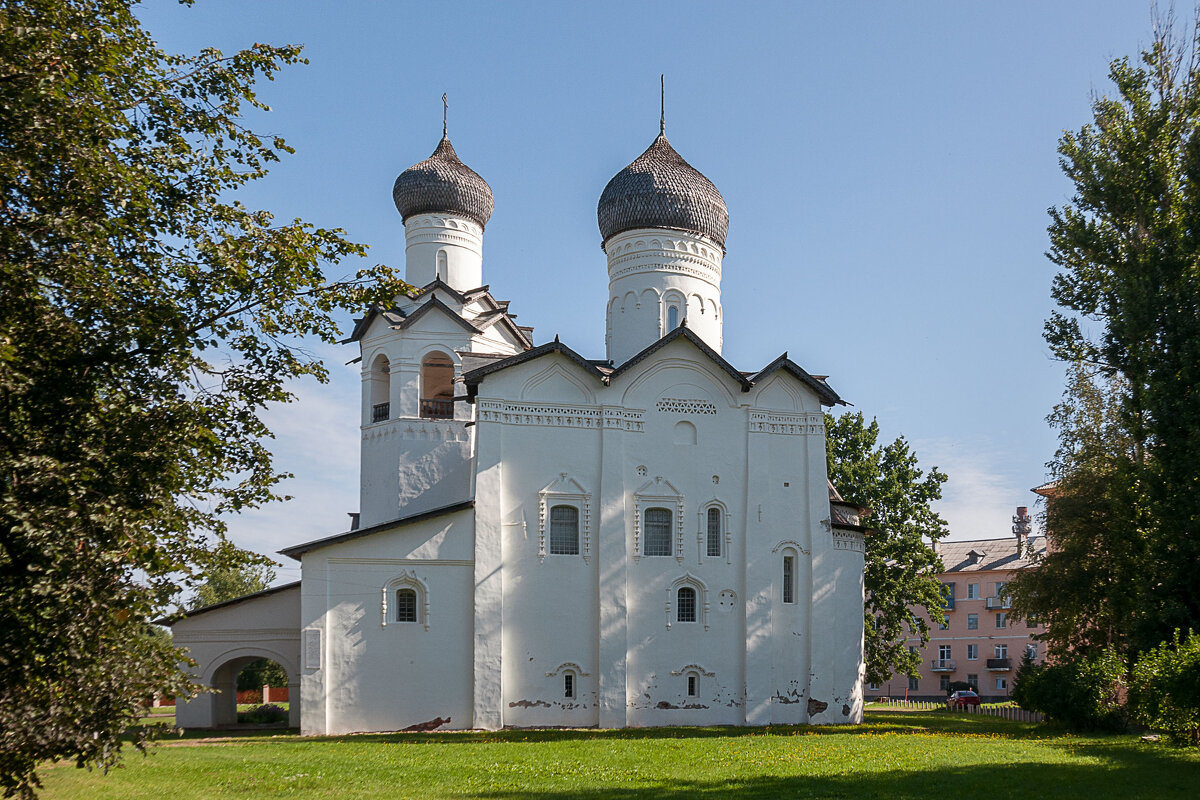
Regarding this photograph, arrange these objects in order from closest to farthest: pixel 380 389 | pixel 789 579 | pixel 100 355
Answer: pixel 100 355
pixel 789 579
pixel 380 389

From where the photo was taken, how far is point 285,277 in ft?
30.3

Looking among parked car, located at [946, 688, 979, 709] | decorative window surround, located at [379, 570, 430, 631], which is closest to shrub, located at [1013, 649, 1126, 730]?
decorative window surround, located at [379, 570, 430, 631]

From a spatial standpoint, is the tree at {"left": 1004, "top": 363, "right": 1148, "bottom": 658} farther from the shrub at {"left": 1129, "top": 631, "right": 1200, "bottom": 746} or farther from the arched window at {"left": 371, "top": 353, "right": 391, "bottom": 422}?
the arched window at {"left": 371, "top": 353, "right": 391, "bottom": 422}

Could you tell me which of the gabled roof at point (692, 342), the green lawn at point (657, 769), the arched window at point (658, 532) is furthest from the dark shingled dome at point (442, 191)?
the green lawn at point (657, 769)

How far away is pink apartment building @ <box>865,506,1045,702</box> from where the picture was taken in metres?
48.3

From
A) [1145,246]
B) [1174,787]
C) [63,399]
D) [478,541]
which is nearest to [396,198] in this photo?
[478,541]

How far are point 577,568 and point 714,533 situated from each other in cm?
312

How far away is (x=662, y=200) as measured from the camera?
24531mm

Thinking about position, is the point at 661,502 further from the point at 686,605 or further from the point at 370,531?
the point at 370,531

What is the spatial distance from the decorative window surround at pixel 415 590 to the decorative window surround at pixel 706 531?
5.63m

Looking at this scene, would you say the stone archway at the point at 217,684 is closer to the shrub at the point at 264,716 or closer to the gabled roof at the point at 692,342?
the shrub at the point at 264,716

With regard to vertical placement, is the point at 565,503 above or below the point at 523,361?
below

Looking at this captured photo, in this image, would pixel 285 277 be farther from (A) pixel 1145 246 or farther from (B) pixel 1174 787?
(A) pixel 1145 246

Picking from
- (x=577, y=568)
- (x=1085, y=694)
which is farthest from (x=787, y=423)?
(x=1085, y=694)
